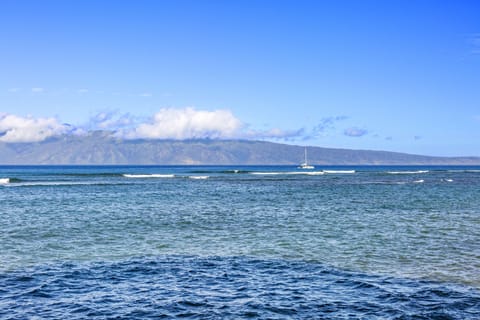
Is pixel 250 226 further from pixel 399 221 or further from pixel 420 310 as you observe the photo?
pixel 420 310

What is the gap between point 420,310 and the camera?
45.6 feet

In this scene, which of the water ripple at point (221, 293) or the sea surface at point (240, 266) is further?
the sea surface at point (240, 266)

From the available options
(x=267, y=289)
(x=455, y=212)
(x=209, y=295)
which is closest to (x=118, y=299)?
(x=209, y=295)

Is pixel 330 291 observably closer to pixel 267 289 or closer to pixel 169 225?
pixel 267 289

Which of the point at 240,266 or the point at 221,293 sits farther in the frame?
the point at 240,266

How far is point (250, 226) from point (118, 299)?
17.2 meters

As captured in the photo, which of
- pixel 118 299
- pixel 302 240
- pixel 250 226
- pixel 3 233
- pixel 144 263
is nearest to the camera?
pixel 118 299

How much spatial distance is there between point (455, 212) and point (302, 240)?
19.5 metres

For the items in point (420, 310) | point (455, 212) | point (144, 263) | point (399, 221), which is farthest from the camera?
point (455, 212)

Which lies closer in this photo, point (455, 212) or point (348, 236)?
point (348, 236)

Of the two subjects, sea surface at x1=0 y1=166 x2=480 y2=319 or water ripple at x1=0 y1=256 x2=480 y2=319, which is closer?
water ripple at x1=0 y1=256 x2=480 y2=319

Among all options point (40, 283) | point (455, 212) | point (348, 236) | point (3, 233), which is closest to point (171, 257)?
point (40, 283)

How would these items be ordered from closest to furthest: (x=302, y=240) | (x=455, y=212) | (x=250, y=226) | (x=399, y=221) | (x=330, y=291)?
(x=330, y=291) → (x=302, y=240) → (x=250, y=226) → (x=399, y=221) → (x=455, y=212)

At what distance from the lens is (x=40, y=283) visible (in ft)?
55.0
